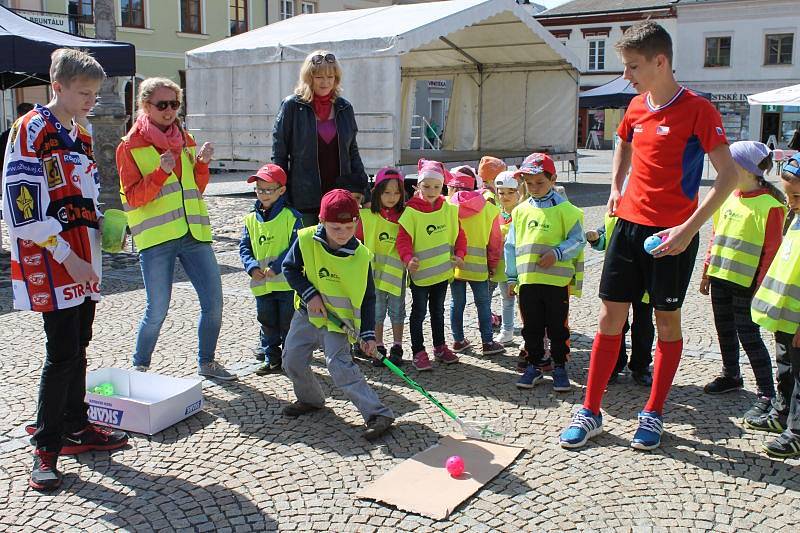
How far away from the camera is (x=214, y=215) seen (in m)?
13.7

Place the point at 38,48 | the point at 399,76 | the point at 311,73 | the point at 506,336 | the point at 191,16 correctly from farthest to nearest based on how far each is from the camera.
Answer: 1. the point at 191,16
2. the point at 399,76
3. the point at 38,48
4. the point at 506,336
5. the point at 311,73

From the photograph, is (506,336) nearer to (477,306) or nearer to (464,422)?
(477,306)

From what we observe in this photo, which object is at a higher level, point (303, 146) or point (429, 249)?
point (303, 146)

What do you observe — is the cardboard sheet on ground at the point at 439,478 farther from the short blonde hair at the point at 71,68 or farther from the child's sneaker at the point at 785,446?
the short blonde hair at the point at 71,68

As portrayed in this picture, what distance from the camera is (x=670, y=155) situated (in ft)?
12.4

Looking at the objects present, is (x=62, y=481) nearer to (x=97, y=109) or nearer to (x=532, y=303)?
(x=532, y=303)

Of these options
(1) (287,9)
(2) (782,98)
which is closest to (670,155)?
(2) (782,98)

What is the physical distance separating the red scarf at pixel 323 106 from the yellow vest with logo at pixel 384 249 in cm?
67

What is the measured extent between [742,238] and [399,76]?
35.3 feet

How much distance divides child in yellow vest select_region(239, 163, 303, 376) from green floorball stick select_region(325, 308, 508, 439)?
92cm

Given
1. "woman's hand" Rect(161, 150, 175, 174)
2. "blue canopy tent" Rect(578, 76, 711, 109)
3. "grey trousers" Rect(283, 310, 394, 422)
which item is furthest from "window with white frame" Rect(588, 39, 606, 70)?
"grey trousers" Rect(283, 310, 394, 422)

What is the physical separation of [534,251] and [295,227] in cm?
149

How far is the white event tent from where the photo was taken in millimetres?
14969

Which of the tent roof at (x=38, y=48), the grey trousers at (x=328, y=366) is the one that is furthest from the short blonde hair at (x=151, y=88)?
the tent roof at (x=38, y=48)
